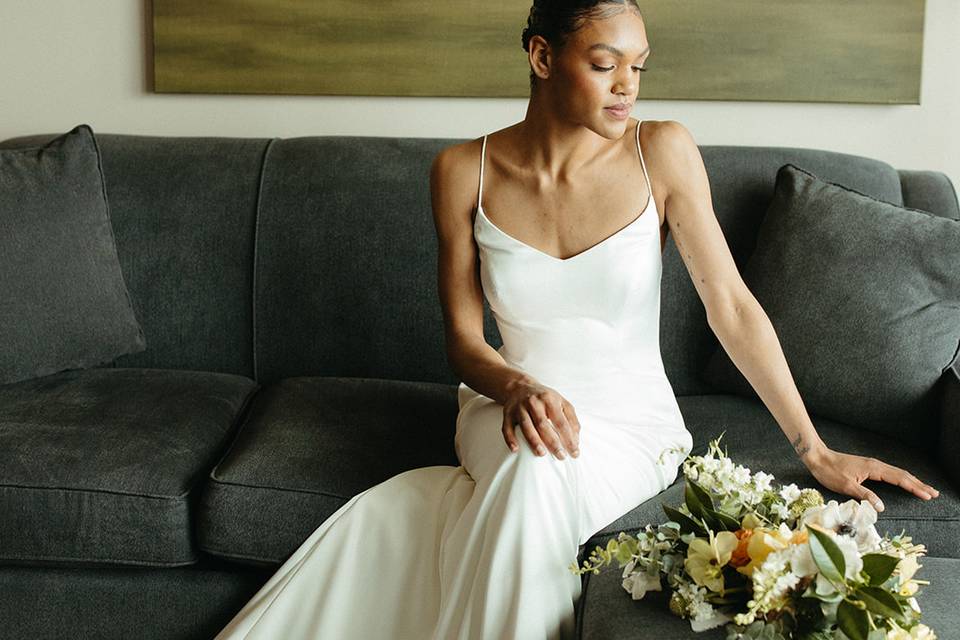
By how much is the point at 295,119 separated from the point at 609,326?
1.29 meters

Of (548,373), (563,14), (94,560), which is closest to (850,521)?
(548,373)

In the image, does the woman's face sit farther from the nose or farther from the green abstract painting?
the green abstract painting

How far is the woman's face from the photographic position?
70.2 inches

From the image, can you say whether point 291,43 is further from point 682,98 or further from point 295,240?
point 682,98

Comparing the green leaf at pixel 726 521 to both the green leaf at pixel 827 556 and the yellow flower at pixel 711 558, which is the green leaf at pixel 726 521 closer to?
the yellow flower at pixel 711 558

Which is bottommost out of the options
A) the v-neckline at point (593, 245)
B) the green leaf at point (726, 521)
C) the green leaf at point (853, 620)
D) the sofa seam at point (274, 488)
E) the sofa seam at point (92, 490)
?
the sofa seam at point (92, 490)

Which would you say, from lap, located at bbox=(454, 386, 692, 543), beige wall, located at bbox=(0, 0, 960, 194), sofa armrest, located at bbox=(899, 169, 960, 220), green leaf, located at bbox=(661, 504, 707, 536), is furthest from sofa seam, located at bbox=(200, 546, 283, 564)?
sofa armrest, located at bbox=(899, 169, 960, 220)

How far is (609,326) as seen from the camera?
1973mm

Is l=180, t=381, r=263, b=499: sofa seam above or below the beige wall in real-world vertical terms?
below

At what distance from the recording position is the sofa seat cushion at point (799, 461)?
5.69 ft

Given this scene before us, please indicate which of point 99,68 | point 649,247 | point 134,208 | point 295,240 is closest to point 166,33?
point 99,68

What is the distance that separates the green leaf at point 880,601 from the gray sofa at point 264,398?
8.5 inches

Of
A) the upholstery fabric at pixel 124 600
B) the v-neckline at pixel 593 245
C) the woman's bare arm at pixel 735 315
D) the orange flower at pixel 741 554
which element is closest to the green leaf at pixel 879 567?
the orange flower at pixel 741 554

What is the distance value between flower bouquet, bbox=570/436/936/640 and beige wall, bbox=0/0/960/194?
1555 mm
